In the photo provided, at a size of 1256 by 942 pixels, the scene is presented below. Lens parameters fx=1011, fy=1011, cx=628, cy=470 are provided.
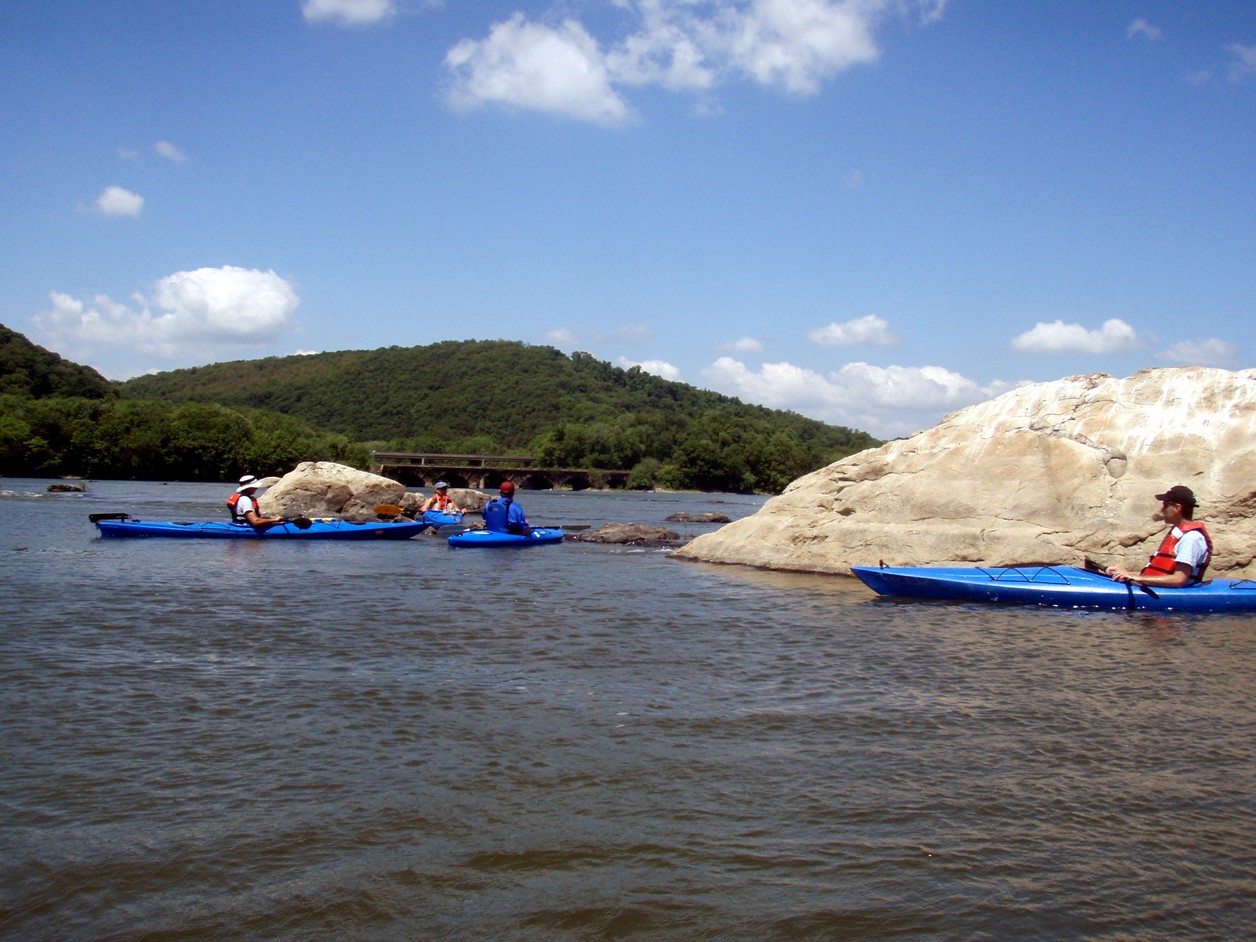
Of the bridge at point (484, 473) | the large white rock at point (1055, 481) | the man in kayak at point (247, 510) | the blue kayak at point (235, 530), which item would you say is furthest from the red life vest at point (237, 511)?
the bridge at point (484, 473)

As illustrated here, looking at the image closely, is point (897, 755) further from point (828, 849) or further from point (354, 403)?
point (354, 403)

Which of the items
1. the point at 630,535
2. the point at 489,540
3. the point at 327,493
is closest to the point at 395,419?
the point at 327,493

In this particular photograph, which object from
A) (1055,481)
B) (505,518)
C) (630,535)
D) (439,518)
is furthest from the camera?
(439,518)

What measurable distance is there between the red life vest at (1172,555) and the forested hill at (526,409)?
94129 millimetres

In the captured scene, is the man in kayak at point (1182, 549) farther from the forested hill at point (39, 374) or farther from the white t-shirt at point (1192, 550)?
the forested hill at point (39, 374)

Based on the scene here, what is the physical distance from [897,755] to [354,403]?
152 metres

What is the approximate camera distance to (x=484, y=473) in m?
104

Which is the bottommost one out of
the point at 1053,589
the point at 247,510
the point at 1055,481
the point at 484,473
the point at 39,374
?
the point at 1053,589

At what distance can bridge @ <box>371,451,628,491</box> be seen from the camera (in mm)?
99250

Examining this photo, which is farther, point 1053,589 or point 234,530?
point 234,530

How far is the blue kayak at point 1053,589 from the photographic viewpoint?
13.4 metres

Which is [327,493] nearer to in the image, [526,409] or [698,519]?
[698,519]

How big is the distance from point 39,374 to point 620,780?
104 m

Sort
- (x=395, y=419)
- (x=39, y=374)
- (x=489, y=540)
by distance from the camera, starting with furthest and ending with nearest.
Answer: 1. (x=395, y=419)
2. (x=39, y=374)
3. (x=489, y=540)
